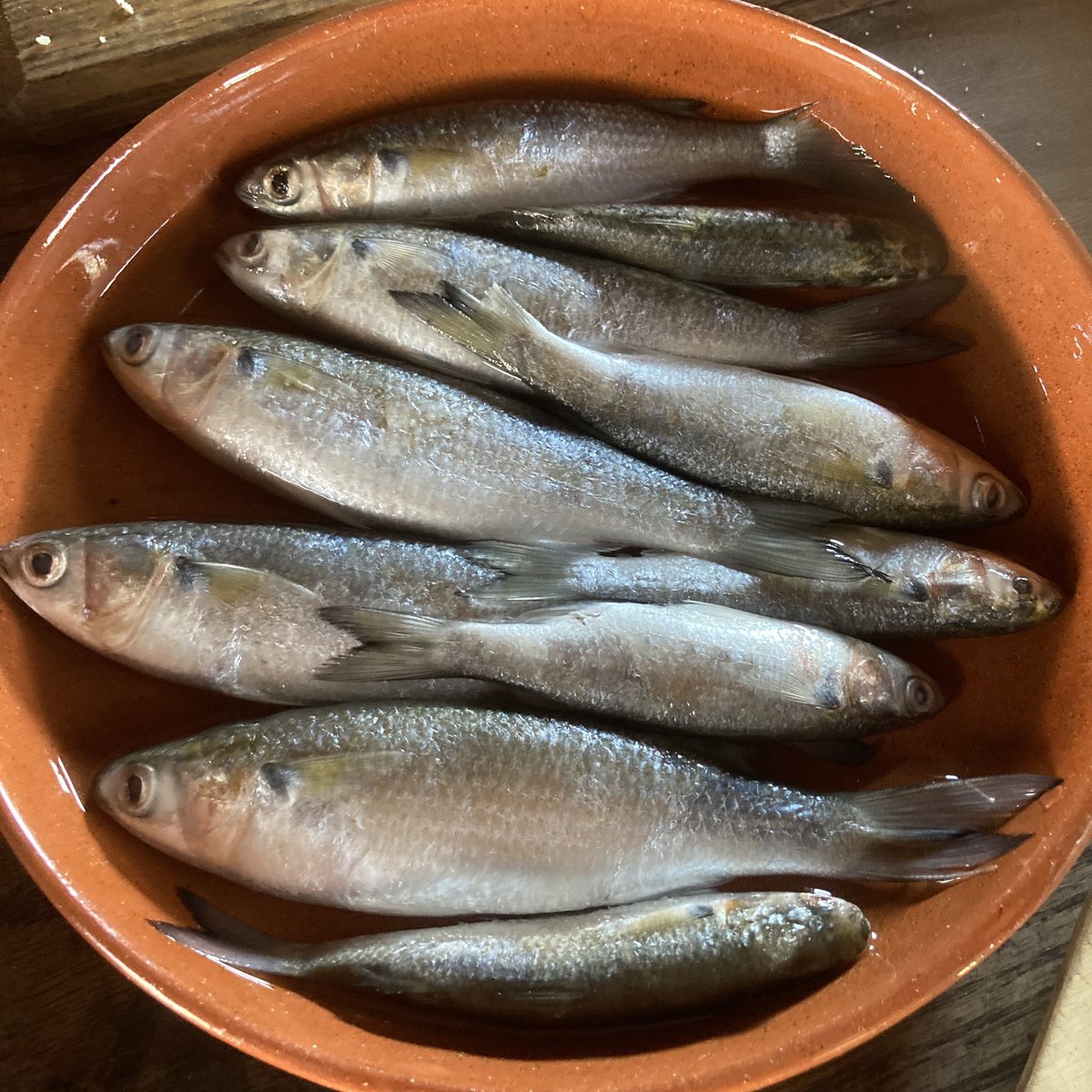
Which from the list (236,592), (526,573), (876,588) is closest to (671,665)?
(526,573)

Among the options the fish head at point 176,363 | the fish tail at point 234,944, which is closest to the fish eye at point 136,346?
the fish head at point 176,363

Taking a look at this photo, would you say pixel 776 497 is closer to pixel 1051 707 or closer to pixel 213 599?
pixel 1051 707

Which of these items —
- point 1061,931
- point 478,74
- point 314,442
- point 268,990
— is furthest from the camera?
point 1061,931

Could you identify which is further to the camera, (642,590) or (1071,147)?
(1071,147)

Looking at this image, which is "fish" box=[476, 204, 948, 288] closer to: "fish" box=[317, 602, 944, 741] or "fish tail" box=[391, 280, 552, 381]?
"fish tail" box=[391, 280, 552, 381]

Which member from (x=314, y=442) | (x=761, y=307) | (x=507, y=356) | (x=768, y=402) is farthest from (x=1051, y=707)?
(x=314, y=442)

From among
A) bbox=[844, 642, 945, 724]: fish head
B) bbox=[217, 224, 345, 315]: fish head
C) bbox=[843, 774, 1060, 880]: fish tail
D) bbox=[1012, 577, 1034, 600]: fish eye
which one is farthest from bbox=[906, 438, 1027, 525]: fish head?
bbox=[217, 224, 345, 315]: fish head

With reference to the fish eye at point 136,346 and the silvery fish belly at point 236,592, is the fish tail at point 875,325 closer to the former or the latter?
the silvery fish belly at point 236,592

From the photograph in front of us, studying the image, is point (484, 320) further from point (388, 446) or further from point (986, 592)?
point (986, 592)
